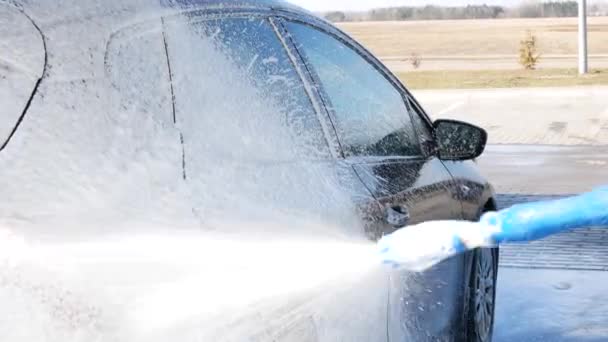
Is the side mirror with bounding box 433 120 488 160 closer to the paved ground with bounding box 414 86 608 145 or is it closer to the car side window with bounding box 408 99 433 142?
the car side window with bounding box 408 99 433 142

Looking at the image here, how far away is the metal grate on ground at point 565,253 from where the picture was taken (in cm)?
729

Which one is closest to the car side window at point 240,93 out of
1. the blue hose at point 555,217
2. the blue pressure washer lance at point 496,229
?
the blue pressure washer lance at point 496,229

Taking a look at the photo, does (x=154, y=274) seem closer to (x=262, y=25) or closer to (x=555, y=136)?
(x=262, y=25)

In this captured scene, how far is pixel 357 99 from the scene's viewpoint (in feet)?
12.2

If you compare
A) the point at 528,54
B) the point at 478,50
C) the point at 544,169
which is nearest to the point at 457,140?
the point at 544,169

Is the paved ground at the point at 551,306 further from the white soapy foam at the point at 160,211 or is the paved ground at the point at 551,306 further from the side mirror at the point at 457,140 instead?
the white soapy foam at the point at 160,211

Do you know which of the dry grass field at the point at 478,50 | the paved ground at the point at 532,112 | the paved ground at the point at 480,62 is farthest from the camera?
the paved ground at the point at 480,62

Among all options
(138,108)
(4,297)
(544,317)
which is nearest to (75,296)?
(4,297)

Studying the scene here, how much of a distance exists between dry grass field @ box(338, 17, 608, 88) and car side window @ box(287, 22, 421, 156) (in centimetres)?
1126

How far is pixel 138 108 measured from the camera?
2373 mm

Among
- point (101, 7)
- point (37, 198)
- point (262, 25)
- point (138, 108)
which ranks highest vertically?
point (262, 25)

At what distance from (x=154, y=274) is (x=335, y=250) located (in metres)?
0.69

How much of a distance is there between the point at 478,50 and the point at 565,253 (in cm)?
4010

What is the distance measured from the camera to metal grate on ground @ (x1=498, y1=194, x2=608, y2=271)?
23.9 feet
